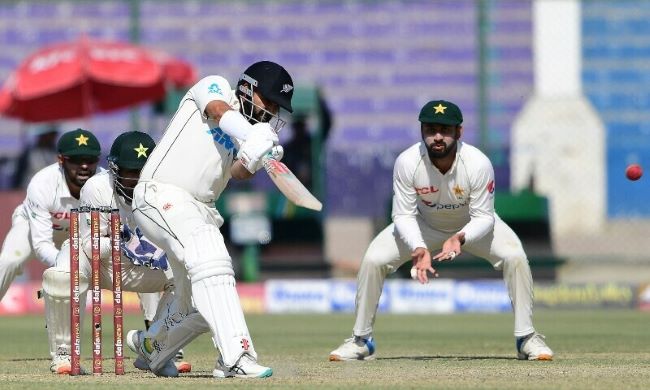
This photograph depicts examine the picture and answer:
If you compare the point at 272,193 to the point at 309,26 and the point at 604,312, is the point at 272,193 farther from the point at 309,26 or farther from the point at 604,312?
the point at 309,26

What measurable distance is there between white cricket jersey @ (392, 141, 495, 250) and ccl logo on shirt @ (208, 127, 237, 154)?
1.90 metres

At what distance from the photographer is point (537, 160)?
16.4 metres

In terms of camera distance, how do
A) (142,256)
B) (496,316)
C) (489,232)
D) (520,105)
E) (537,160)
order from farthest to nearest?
Answer: (520,105) < (537,160) < (496,316) < (489,232) < (142,256)

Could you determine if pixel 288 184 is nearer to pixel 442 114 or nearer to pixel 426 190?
pixel 442 114

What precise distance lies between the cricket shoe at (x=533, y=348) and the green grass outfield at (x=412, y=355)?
0.24 ft

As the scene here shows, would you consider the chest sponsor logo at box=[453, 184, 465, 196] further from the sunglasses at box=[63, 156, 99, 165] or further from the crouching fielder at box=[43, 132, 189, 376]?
the sunglasses at box=[63, 156, 99, 165]

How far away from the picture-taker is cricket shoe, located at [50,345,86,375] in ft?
22.0

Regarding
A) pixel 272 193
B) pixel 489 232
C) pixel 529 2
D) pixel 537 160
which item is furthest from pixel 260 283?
pixel 529 2

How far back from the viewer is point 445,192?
804 cm

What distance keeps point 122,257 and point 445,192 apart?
6.52 feet

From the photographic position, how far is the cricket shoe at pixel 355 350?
7918 mm

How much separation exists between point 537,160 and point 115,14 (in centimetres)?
964

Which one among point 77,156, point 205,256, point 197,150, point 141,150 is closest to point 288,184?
point 205,256

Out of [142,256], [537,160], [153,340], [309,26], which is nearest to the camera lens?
[153,340]
